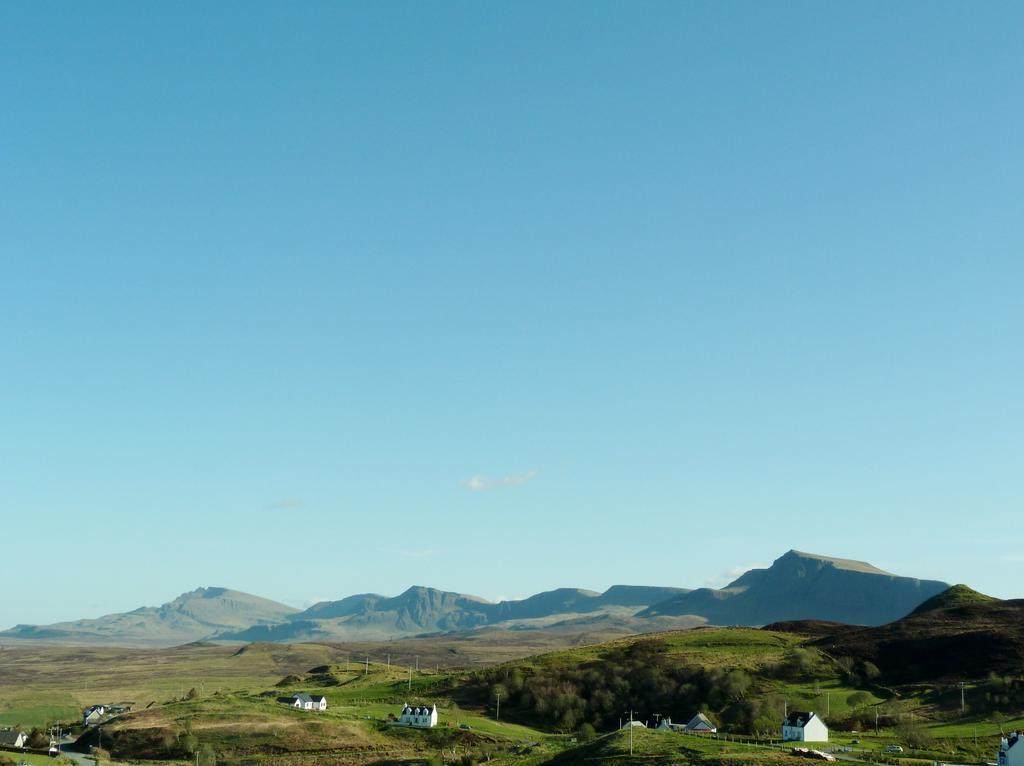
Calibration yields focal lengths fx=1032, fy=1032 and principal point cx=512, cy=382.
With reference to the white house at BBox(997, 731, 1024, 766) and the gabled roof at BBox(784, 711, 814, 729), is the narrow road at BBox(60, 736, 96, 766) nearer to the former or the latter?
the gabled roof at BBox(784, 711, 814, 729)

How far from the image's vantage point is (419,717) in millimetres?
140250

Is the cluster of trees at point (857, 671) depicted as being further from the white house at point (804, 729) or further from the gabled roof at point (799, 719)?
the gabled roof at point (799, 719)

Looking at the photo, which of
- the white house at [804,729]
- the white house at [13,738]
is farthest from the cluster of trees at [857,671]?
the white house at [13,738]

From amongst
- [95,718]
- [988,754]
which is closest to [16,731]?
[95,718]

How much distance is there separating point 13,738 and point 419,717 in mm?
53222

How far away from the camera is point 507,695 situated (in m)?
172

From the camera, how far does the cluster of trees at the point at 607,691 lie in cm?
15862

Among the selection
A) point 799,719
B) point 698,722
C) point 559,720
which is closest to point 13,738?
point 559,720

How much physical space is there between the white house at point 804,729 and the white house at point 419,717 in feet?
161

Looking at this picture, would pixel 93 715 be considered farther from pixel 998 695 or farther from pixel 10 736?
pixel 998 695

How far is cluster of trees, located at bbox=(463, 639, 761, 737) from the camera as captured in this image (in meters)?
159

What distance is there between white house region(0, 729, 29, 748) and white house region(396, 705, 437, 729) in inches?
1912

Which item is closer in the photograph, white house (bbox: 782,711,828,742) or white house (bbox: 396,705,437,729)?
white house (bbox: 782,711,828,742)

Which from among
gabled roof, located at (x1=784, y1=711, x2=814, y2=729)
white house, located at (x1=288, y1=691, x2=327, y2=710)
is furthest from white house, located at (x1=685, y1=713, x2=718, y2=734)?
white house, located at (x1=288, y1=691, x2=327, y2=710)
